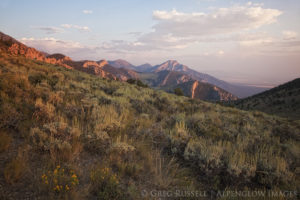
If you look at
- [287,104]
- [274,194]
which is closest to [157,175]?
[274,194]

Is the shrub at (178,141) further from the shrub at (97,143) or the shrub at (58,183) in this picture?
the shrub at (58,183)

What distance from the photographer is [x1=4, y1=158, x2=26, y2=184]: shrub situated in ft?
7.88

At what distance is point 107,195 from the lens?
2420mm

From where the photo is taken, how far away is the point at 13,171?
8.11 feet

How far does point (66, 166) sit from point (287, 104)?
4379 centimetres

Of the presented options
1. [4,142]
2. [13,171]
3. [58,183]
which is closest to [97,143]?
[58,183]

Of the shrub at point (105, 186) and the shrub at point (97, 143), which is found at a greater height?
the shrub at point (97, 143)

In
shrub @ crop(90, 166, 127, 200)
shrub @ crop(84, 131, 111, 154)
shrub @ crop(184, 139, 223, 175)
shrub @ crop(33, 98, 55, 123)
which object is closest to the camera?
shrub @ crop(90, 166, 127, 200)

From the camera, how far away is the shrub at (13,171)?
240cm

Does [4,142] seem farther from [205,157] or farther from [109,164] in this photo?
[205,157]

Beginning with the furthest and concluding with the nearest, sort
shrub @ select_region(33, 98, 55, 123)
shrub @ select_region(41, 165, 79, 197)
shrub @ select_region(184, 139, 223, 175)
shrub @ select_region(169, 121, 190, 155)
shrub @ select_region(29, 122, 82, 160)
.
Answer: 1. shrub @ select_region(33, 98, 55, 123)
2. shrub @ select_region(169, 121, 190, 155)
3. shrub @ select_region(184, 139, 223, 175)
4. shrub @ select_region(29, 122, 82, 160)
5. shrub @ select_region(41, 165, 79, 197)

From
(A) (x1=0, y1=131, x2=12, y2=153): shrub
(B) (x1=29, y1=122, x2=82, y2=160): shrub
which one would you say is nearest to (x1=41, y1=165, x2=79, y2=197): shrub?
(B) (x1=29, y1=122, x2=82, y2=160): shrub

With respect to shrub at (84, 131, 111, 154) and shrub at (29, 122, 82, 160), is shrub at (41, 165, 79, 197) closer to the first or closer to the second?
shrub at (29, 122, 82, 160)

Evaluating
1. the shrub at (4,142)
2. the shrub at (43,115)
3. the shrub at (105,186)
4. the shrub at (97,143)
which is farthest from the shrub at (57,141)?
the shrub at (105,186)
